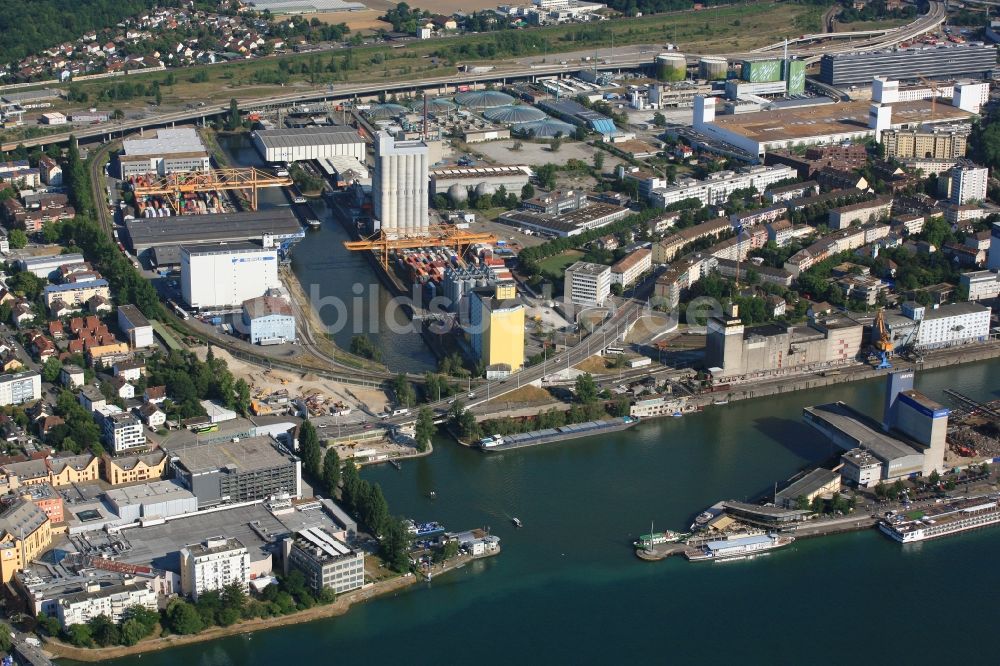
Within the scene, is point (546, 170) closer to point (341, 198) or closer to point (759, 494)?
point (341, 198)

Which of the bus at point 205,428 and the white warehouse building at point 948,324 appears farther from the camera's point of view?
the white warehouse building at point 948,324

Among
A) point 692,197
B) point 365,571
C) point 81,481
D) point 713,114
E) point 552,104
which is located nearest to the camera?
point 365,571

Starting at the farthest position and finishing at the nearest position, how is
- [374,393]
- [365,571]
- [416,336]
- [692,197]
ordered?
[692,197], [416,336], [374,393], [365,571]

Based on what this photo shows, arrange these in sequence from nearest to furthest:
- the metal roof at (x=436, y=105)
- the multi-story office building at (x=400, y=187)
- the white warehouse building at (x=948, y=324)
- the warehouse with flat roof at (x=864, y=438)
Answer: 1. the warehouse with flat roof at (x=864, y=438)
2. the white warehouse building at (x=948, y=324)
3. the multi-story office building at (x=400, y=187)
4. the metal roof at (x=436, y=105)

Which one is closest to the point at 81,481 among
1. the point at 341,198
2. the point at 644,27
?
the point at 341,198

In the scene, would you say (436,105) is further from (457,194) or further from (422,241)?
(422,241)

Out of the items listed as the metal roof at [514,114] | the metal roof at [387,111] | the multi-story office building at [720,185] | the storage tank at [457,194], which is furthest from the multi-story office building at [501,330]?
the metal roof at [387,111]

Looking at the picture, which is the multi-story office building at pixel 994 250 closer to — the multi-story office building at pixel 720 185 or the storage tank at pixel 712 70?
the multi-story office building at pixel 720 185

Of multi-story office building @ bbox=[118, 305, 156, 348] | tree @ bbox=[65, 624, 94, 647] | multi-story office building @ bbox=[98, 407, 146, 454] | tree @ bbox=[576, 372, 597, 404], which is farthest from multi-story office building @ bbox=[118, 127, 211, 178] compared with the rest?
tree @ bbox=[65, 624, 94, 647]

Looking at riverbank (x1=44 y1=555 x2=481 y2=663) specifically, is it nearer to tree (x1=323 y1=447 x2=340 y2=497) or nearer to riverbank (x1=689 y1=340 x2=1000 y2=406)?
tree (x1=323 y1=447 x2=340 y2=497)
